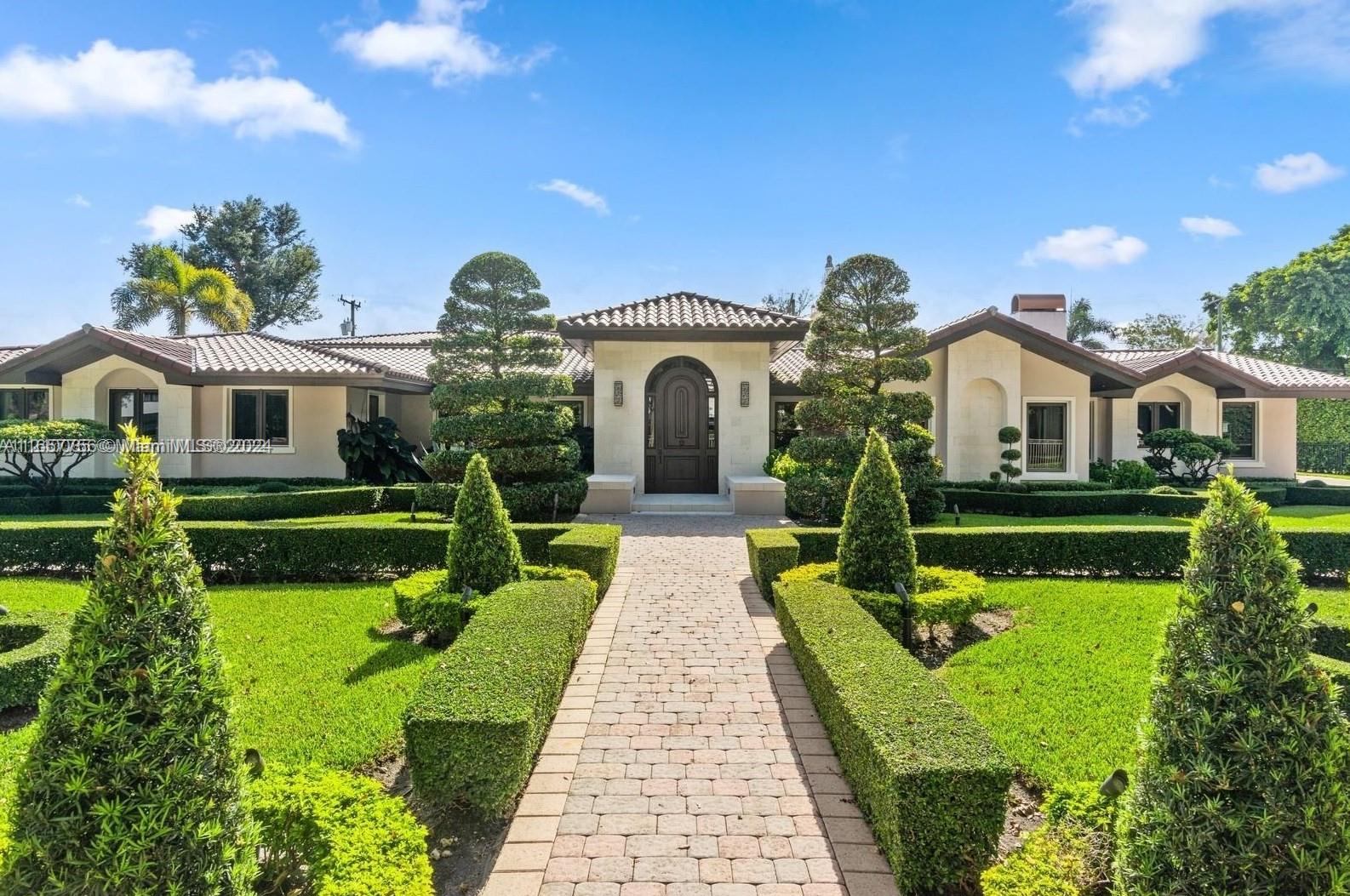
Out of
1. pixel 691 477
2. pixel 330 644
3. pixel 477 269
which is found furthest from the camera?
pixel 691 477

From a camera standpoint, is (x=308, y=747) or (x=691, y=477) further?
(x=691, y=477)

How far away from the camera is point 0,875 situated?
76.4 inches

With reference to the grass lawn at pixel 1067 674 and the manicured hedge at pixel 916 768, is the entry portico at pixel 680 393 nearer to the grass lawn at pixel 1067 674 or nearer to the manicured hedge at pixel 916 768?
the grass lawn at pixel 1067 674

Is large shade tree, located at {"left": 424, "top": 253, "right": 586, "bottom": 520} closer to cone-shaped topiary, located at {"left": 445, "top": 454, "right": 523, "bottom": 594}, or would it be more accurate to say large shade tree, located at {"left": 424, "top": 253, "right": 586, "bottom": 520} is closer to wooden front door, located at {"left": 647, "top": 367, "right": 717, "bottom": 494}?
wooden front door, located at {"left": 647, "top": 367, "right": 717, "bottom": 494}

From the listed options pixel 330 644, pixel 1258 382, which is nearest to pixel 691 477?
pixel 330 644

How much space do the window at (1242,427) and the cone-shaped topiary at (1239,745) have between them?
23337mm

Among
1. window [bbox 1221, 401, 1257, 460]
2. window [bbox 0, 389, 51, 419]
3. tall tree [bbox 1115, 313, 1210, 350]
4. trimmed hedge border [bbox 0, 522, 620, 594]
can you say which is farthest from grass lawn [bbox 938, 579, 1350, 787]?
tall tree [bbox 1115, 313, 1210, 350]

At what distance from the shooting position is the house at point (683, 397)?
1528 cm

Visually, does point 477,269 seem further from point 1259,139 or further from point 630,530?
point 1259,139

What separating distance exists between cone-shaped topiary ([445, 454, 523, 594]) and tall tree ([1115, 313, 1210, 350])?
5602 cm

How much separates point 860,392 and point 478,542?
954 cm

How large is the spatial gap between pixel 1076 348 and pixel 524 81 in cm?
1491

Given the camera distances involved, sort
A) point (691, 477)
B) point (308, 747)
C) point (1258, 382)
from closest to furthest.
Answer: point (308, 747), point (691, 477), point (1258, 382)

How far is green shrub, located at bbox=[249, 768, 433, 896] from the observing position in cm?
250
